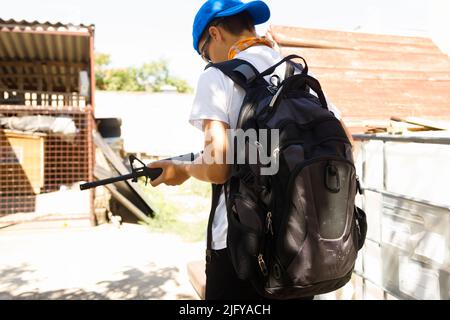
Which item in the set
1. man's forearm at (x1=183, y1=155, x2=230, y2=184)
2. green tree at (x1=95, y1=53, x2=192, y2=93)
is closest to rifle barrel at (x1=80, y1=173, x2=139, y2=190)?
man's forearm at (x1=183, y1=155, x2=230, y2=184)

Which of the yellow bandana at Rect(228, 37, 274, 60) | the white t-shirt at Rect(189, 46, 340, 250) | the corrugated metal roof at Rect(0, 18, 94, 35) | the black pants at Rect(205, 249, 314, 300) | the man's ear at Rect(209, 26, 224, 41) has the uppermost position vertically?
the corrugated metal roof at Rect(0, 18, 94, 35)

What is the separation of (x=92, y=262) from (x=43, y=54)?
6.36 metres

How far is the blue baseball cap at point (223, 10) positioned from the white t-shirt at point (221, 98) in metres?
0.16

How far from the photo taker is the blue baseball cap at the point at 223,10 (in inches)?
59.2

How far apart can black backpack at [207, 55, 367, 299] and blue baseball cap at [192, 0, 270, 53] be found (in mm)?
362

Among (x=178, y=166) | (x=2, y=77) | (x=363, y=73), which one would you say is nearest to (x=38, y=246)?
(x=363, y=73)

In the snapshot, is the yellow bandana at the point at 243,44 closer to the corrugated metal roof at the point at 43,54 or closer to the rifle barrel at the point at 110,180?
the rifle barrel at the point at 110,180

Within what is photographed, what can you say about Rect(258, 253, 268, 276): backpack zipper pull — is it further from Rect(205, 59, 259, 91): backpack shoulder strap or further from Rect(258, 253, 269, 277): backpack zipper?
Rect(205, 59, 259, 91): backpack shoulder strap

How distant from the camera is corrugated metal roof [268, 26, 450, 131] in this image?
11.1 ft

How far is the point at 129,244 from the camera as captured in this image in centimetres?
655

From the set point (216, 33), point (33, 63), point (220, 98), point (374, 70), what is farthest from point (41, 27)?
point (220, 98)

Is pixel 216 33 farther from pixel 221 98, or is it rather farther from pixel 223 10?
pixel 221 98

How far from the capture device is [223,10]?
1.51 meters
